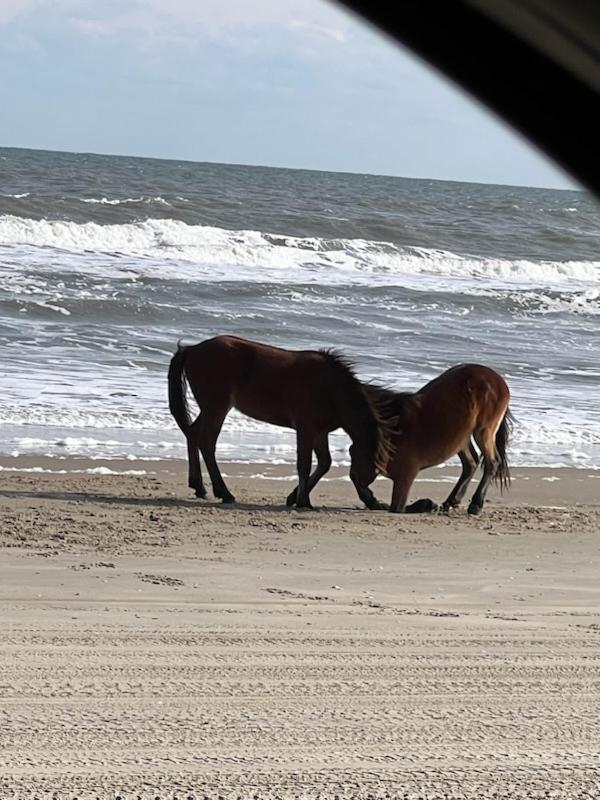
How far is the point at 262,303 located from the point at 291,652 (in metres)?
16.8

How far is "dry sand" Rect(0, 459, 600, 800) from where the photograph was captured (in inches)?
149

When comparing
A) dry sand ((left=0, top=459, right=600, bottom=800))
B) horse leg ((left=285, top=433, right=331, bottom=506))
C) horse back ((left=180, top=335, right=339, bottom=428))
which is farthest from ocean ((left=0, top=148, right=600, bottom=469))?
dry sand ((left=0, top=459, right=600, bottom=800))

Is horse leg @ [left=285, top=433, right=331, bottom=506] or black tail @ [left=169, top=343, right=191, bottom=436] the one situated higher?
black tail @ [left=169, top=343, right=191, bottom=436]

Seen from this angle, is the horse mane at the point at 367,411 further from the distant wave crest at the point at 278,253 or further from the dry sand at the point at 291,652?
the distant wave crest at the point at 278,253

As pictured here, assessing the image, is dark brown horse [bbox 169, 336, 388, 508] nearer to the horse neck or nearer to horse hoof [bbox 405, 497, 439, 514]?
the horse neck

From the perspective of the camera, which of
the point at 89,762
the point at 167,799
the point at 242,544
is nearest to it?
the point at 167,799

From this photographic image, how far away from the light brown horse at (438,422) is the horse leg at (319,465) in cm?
30

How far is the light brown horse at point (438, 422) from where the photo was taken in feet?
28.9

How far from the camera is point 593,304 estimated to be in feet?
86.3

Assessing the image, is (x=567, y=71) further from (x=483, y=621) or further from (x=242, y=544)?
(x=242, y=544)

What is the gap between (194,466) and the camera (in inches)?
360

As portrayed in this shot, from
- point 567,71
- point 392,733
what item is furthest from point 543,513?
point 567,71

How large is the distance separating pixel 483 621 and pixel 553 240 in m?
34.4

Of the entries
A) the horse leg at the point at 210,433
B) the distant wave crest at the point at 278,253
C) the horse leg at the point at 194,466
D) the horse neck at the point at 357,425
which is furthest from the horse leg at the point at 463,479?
the distant wave crest at the point at 278,253
